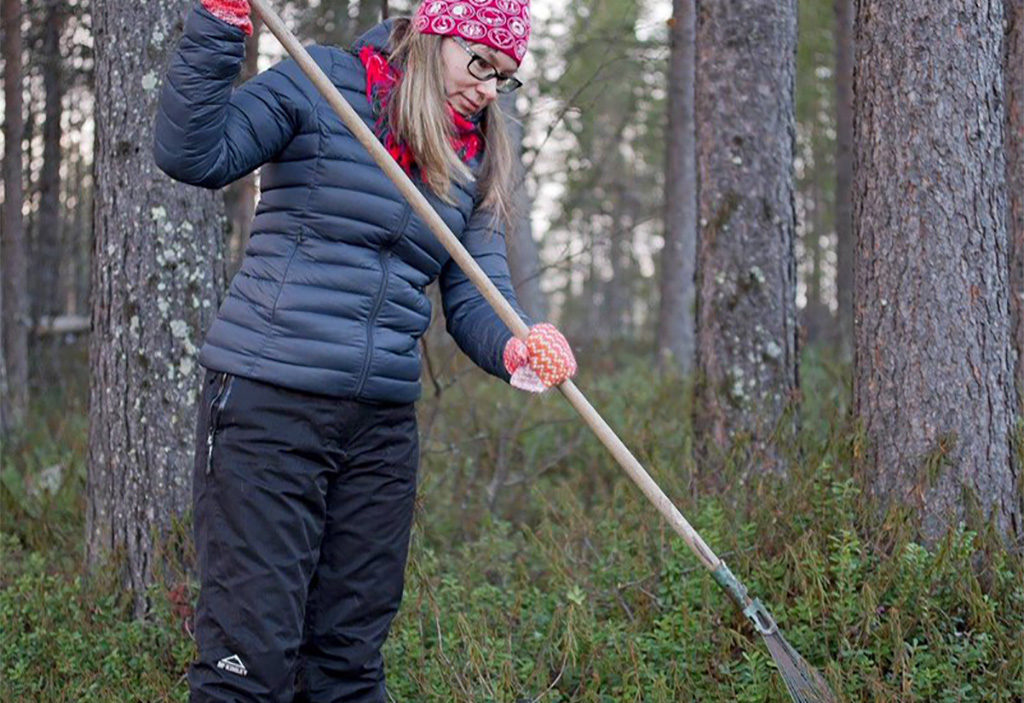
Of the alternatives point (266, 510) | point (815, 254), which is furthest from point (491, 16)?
point (815, 254)

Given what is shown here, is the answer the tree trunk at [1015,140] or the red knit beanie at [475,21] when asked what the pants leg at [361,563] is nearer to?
the red knit beanie at [475,21]

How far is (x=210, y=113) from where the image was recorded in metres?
2.58

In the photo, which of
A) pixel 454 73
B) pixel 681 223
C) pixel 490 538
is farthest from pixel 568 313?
pixel 454 73

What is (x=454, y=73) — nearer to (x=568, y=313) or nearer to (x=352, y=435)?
(x=352, y=435)

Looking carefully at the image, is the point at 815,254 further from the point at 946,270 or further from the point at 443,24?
the point at 443,24

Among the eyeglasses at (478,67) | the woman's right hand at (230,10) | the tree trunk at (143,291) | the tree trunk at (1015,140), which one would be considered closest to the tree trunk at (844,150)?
the tree trunk at (1015,140)

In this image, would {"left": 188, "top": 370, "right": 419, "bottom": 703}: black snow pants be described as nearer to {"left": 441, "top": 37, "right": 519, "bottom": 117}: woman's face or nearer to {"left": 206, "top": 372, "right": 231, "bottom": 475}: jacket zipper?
{"left": 206, "top": 372, "right": 231, "bottom": 475}: jacket zipper

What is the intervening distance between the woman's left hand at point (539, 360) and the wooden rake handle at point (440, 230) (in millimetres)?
43

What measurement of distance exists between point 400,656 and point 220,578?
1.21 metres

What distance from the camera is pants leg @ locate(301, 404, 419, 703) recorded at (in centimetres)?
299

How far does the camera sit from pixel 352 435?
2912 millimetres

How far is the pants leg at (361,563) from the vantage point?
2.99 meters

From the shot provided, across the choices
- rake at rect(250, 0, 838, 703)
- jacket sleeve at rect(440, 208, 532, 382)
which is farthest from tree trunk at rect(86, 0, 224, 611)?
jacket sleeve at rect(440, 208, 532, 382)

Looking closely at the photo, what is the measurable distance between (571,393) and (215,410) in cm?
94
